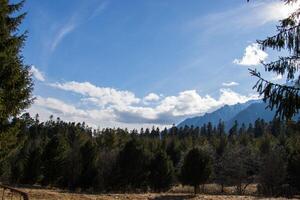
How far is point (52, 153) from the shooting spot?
77.0m

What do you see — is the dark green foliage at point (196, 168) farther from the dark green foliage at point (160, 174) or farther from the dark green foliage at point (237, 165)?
the dark green foliage at point (237, 165)

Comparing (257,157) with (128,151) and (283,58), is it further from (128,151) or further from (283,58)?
(283,58)

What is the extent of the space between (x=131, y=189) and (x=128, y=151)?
689cm

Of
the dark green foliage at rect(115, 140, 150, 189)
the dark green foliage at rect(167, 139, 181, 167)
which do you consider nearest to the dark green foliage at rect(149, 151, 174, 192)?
the dark green foliage at rect(115, 140, 150, 189)

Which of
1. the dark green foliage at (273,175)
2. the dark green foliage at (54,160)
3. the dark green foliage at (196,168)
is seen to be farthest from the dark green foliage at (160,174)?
the dark green foliage at (54,160)

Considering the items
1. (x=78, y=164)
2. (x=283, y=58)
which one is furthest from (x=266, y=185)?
(x=283, y=58)

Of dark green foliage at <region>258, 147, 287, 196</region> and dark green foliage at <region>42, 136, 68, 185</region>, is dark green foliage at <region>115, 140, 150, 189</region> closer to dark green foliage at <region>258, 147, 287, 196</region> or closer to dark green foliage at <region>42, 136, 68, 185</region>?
dark green foliage at <region>42, 136, 68, 185</region>

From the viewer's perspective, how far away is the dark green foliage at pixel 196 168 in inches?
2645

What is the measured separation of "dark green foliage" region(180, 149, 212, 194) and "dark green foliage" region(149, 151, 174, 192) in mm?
5695

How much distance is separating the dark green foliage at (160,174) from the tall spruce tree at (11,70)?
5577cm

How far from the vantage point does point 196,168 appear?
67312 mm

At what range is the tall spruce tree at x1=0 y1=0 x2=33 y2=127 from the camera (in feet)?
57.2

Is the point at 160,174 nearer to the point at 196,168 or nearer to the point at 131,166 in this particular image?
the point at 131,166

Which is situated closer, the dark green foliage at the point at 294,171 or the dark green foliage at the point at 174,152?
the dark green foliage at the point at 294,171
